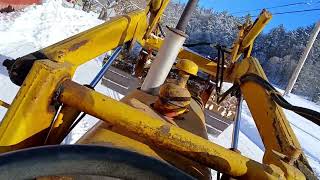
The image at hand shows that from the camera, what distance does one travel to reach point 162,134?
1.78m

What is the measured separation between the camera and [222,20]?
89.6m

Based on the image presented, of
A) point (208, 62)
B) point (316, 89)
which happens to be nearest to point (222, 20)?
point (316, 89)

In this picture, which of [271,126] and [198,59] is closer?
[271,126]

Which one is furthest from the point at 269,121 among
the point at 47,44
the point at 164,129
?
the point at 47,44

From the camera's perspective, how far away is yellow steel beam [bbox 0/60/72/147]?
5.96 ft

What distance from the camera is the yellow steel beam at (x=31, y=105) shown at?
1.82m

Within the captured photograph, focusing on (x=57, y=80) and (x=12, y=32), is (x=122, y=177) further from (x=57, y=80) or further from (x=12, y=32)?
(x=12, y=32)

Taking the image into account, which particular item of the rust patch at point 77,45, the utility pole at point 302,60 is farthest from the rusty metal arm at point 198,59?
the utility pole at point 302,60

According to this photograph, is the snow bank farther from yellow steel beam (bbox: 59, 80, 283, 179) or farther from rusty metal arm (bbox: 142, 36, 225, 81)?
yellow steel beam (bbox: 59, 80, 283, 179)

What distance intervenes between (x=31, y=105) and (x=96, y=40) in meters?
1.17

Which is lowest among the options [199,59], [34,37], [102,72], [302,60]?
[34,37]

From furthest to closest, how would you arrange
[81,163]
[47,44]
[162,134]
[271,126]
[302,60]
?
1. [302,60]
2. [47,44]
3. [271,126]
4. [162,134]
5. [81,163]

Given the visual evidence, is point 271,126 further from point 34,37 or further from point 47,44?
point 34,37

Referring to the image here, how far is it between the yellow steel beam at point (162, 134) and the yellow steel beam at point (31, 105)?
7 cm
